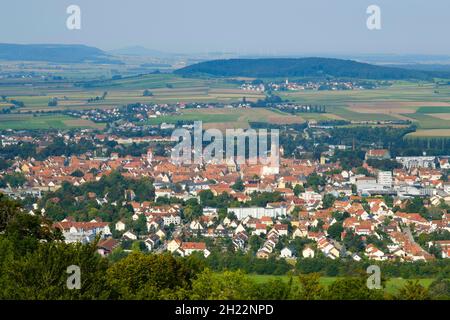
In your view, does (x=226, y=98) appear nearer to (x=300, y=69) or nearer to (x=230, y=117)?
(x=230, y=117)

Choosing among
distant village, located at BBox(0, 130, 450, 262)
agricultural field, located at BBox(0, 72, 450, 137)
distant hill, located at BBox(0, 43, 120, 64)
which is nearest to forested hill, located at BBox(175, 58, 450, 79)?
agricultural field, located at BBox(0, 72, 450, 137)

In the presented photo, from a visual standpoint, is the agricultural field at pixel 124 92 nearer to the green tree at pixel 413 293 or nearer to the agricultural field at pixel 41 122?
the agricultural field at pixel 41 122

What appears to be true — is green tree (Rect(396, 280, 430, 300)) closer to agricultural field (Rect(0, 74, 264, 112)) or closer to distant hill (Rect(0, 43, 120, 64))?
agricultural field (Rect(0, 74, 264, 112))

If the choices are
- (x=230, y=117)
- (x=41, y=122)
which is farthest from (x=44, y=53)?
(x=230, y=117)

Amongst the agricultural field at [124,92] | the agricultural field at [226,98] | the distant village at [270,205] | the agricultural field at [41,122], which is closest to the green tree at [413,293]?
the distant village at [270,205]

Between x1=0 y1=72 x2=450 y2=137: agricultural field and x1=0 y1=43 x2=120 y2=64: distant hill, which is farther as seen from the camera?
x1=0 y1=43 x2=120 y2=64: distant hill

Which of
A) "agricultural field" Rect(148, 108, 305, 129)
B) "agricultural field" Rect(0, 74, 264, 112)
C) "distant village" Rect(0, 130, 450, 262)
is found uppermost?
"agricultural field" Rect(0, 74, 264, 112)
